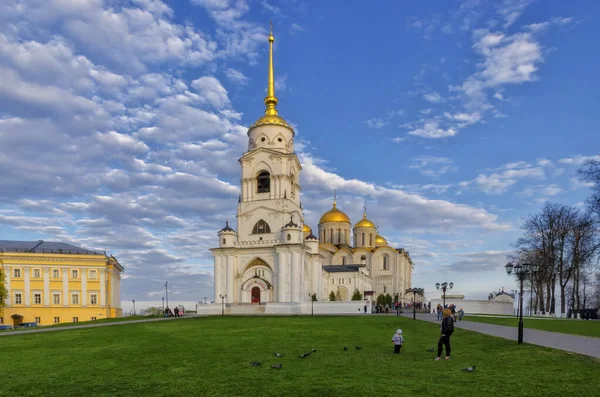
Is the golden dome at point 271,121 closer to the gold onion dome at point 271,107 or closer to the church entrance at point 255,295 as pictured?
the gold onion dome at point 271,107

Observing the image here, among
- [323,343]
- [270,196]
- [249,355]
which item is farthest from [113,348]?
[270,196]

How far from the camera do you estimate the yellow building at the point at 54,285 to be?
58344 millimetres

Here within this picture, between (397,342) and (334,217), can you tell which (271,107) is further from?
(397,342)

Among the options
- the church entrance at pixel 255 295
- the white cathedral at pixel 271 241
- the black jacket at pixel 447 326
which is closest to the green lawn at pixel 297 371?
the black jacket at pixel 447 326

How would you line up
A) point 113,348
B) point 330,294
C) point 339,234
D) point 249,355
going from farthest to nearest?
point 339,234, point 330,294, point 113,348, point 249,355

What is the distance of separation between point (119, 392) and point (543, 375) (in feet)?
32.0

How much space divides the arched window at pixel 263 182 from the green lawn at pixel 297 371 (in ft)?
143

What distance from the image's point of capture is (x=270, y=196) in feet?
199

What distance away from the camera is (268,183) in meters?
62.1

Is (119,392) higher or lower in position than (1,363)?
higher

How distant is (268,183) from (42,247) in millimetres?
32645

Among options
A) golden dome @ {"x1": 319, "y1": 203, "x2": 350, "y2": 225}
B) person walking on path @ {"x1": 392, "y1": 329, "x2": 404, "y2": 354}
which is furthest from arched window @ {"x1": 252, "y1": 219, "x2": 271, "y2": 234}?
person walking on path @ {"x1": 392, "y1": 329, "x2": 404, "y2": 354}

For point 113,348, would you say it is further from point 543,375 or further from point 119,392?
point 543,375

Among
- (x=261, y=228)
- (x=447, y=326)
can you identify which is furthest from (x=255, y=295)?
(x=447, y=326)
